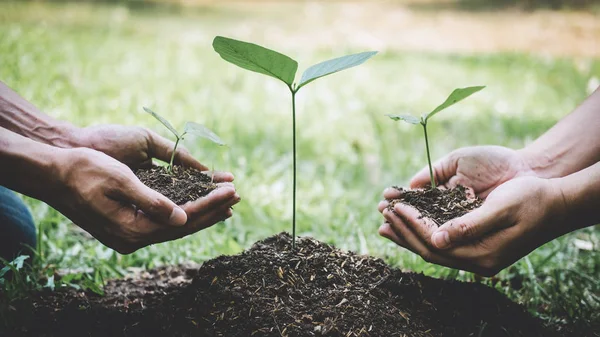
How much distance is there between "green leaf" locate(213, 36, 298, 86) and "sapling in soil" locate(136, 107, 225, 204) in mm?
213

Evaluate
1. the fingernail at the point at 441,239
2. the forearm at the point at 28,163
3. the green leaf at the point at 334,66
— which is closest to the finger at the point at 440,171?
the fingernail at the point at 441,239

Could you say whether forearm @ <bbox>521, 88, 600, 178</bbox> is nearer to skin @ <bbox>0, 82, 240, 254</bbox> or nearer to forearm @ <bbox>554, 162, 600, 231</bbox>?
forearm @ <bbox>554, 162, 600, 231</bbox>

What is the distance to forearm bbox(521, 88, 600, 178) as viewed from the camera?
6.61 feet

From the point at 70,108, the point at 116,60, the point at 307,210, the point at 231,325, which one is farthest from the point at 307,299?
the point at 116,60

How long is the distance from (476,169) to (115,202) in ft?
3.83

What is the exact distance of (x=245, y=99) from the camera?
14.1ft

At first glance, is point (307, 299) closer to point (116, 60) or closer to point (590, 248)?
point (590, 248)

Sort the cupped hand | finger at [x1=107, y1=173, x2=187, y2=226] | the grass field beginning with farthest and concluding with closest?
the grass field → the cupped hand → finger at [x1=107, y1=173, x2=187, y2=226]

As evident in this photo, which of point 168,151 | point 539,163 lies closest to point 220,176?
point 168,151

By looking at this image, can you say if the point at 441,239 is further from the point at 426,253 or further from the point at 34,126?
the point at 34,126

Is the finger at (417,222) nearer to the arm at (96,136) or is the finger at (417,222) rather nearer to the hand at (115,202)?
the hand at (115,202)

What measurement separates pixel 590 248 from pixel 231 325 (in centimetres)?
179

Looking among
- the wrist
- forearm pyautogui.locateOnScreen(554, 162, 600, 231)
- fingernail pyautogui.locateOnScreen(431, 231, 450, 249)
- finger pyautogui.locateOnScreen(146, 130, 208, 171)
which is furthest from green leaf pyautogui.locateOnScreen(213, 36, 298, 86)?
the wrist

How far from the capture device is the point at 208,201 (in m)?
1.52
